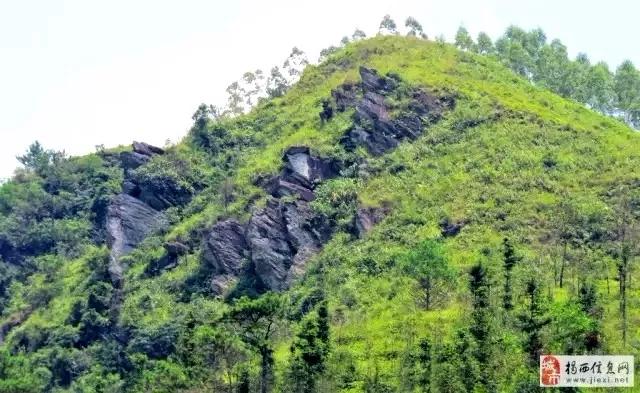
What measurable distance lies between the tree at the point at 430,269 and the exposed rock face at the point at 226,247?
80.4 feet

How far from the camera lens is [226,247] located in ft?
326

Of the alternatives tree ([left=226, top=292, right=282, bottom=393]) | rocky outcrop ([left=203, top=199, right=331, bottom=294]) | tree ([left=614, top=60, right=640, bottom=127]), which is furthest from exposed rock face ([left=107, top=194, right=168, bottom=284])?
tree ([left=614, top=60, right=640, bottom=127])

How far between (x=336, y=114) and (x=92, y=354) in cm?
4408

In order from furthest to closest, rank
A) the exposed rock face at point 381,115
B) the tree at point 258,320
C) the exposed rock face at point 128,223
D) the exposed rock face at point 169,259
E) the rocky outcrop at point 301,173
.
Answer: the exposed rock face at point 128,223 → the exposed rock face at point 381,115 → the exposed rock face at point 169,259 → the rocky outcrop at point 301,173 → the tree at point 258,320

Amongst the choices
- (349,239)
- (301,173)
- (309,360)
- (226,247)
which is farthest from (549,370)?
(301,173)

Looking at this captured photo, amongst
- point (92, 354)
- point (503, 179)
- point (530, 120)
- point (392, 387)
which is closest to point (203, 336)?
point (392, 387)

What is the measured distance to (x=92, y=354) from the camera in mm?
99375

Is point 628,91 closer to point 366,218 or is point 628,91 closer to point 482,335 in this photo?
point 366,218

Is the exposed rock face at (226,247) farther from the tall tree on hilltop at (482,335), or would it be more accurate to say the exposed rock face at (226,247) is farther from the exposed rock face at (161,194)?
the tall tree on hilltop at (482,335)

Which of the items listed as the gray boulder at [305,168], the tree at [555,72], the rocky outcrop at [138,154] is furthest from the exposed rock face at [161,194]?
the tree at [555,72]

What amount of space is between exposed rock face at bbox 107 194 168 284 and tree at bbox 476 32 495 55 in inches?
2691

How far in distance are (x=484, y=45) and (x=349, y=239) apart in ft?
236

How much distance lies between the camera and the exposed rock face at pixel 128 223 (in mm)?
114250

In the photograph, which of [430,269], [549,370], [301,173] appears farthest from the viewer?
[301,173]
